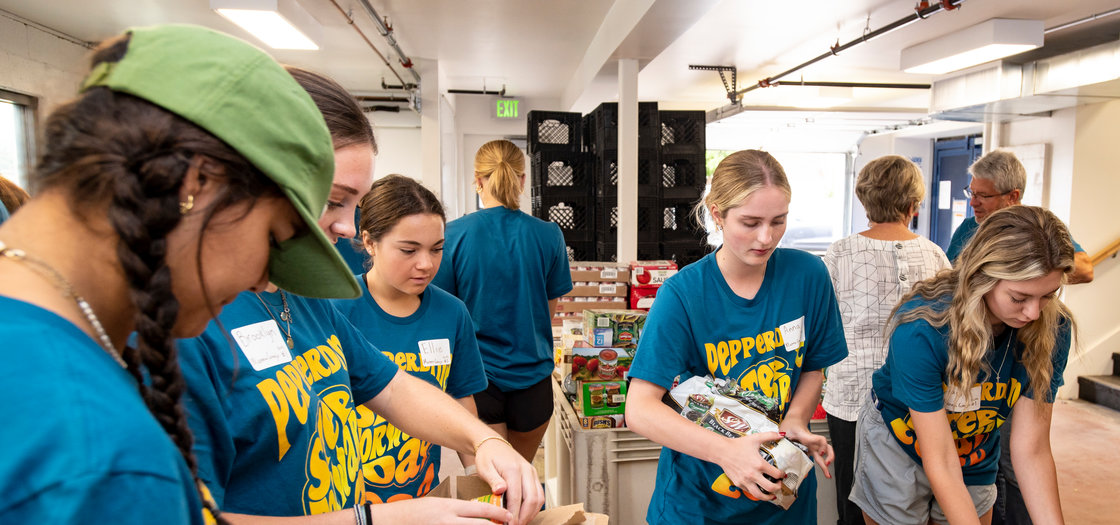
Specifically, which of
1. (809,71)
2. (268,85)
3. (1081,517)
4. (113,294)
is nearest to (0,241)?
(113,294)

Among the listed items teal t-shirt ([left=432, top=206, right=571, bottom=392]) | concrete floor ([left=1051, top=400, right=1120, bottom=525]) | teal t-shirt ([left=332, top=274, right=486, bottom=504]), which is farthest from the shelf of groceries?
concrete floor ([left=1051, top=400, right=1120, bottom=525])

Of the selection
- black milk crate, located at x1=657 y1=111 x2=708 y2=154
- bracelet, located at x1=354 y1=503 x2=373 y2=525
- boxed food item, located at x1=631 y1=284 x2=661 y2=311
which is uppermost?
black milk crate, located at x1=657 y1=111 x2=708 y2=154

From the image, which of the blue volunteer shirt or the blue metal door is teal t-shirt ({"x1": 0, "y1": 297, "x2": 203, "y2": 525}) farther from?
the blue metal door

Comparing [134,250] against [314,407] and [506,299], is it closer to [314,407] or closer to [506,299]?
[314,407]

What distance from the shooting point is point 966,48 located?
5867 mm

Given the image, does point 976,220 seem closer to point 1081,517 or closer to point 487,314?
point 1081,517

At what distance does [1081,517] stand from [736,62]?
615 centimetres

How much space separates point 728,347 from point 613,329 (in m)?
1.30

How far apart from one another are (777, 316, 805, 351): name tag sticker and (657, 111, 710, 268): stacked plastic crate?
3.24 meters

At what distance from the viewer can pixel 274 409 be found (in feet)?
3.03

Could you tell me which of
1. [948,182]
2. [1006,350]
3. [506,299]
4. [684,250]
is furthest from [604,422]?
[948,182]

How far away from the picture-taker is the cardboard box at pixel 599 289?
13.9 feet

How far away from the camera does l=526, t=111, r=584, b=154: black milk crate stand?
4.92m

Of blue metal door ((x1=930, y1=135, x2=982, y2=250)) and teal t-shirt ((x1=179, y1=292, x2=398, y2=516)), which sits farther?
blue metal door ((x1=930, y1=135, x2=982, y2=250))
